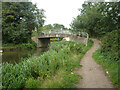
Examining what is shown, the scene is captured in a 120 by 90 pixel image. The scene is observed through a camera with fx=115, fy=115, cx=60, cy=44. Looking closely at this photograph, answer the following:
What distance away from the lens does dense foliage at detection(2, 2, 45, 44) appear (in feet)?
73.4

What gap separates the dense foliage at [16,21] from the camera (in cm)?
2236

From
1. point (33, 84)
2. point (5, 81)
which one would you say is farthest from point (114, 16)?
point (5, 81)

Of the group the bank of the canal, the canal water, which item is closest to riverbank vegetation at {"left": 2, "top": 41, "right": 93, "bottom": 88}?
the canal water

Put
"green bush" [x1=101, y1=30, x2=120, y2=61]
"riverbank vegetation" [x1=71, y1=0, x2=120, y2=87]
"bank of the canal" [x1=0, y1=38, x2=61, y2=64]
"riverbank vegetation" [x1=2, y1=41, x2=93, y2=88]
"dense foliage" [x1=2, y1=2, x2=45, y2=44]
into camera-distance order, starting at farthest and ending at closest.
→ 1. "dense foliage" [x1=2, y1=2, x2=45, y2=44]
2. "bank of the canal" [x1=0, y1=38, x2=61, y2=64]
3. "green bush" [x1=101, y1=30, x2=120, y2=61]
4. "riverbank vegetation" [x1=71, y1=0, x2=120, y2=87]
5. "riverbank vegetation" [x1=2, y1=41, x2=93, y2=88]

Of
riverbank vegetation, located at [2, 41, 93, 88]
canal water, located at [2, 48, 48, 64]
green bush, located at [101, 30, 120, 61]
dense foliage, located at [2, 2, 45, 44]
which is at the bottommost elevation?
canal water, located at [2, 48, 48, 64]

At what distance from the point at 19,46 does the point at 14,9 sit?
772 centimetres

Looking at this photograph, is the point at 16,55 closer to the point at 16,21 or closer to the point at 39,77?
the point at 39,77

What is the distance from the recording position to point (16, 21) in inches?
985

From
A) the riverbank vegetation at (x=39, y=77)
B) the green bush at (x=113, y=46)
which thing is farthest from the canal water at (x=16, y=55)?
the green bush at (x=113, y=46)

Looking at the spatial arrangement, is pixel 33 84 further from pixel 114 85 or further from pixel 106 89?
pixel 114 85

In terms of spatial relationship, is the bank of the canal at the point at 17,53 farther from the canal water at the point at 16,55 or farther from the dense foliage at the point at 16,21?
the dense foliage at the point at 16,21

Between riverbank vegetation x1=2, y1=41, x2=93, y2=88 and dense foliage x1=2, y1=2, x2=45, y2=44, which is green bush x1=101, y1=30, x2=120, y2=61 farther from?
dense foliage x1=2, y1=2, x2=45, y2=44

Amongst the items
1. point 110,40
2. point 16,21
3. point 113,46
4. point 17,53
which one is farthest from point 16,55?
point 16,21

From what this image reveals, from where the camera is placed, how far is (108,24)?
7508 millimetres
